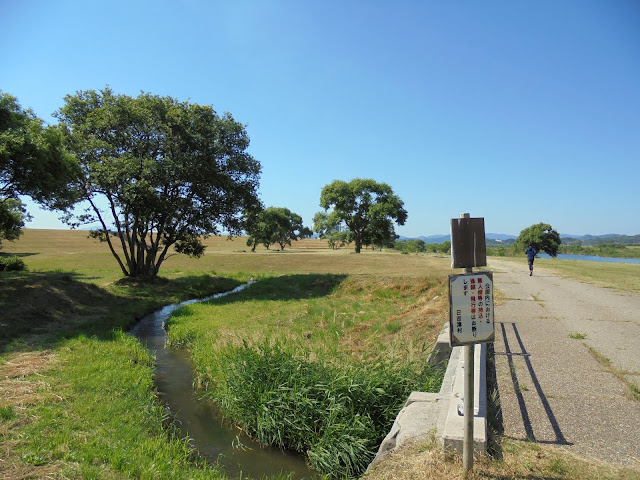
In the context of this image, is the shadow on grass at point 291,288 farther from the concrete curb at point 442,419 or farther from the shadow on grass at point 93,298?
the concrete curb at point 442,419

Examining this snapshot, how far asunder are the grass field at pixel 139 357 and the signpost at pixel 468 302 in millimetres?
790

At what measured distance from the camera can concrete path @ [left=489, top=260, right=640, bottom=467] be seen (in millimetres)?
4680

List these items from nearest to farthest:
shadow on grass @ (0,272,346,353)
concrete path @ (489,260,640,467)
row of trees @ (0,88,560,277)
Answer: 1. concrete path @ (489,260,640,467)
2. shadow on grass @ (0,272,346,353)
3. row of trees @ (0,88,560,277)

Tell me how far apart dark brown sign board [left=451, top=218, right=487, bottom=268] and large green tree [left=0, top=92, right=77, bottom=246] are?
16996 mm

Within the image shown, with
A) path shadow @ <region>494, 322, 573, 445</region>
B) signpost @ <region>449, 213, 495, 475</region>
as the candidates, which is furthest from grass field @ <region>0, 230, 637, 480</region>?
signpost @ <region>449, 213, 495, 475</region>

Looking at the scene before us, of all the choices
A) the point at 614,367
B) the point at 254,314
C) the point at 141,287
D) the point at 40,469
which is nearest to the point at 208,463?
the point at 40,469

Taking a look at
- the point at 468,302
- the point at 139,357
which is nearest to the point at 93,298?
the point at 139,357

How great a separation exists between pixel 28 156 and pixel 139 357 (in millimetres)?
10593

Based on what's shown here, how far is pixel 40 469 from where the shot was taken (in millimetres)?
4973

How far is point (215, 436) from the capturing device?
24.5 feet

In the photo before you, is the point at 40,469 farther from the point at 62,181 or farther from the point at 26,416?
the point at 62,181

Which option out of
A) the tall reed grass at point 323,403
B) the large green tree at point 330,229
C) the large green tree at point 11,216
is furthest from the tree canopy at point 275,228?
the tall reed grass at point 323,403

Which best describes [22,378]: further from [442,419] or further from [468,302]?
[468,302]

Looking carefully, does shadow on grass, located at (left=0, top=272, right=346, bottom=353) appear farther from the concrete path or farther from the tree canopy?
the tree canopy
